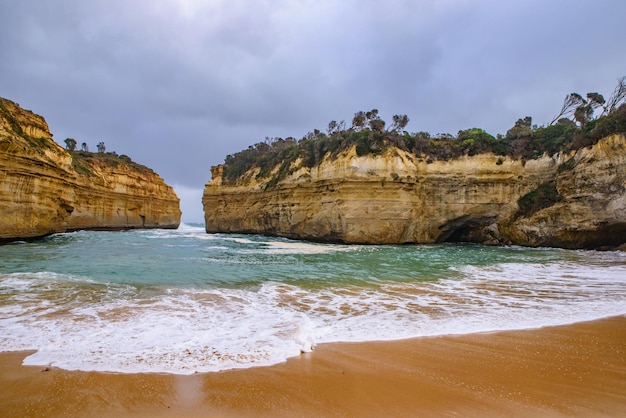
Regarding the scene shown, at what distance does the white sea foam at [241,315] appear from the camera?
4.07m

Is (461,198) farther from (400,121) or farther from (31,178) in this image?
(31,178)

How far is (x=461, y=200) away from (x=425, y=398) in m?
22.9

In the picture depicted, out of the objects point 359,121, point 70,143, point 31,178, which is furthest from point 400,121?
point 70,143

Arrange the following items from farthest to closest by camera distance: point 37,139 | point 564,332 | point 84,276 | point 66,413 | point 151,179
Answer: point 151,179
point 37,139
point 84,276
point 564,332
point 66,413

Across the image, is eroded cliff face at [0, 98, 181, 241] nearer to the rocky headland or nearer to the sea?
the sea

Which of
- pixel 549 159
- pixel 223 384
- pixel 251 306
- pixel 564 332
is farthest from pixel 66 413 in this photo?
pixel 549 159

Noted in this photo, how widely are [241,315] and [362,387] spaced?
3048 mm

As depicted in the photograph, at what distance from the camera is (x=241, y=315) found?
5805mm

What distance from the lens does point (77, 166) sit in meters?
35.7

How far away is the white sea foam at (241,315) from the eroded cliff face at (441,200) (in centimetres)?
1223

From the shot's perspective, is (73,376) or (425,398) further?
(73,376)

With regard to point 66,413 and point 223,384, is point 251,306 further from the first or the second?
point 66,413

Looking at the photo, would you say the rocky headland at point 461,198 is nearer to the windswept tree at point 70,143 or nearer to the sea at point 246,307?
the sea at point 246,307

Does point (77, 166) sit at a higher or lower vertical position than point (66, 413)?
higher
